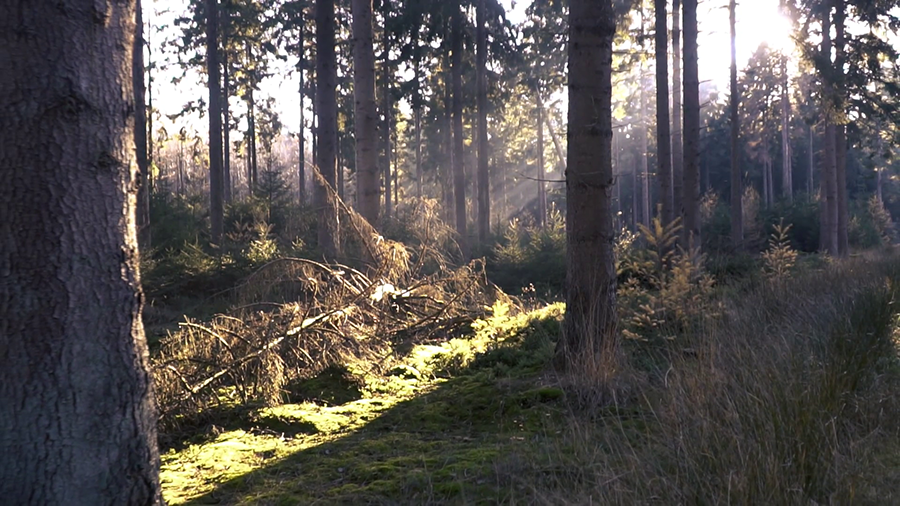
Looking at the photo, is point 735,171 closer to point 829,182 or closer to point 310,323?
point 829,182

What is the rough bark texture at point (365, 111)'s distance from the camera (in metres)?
12.3

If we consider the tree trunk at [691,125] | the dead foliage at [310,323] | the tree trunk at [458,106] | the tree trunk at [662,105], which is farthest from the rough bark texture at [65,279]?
the tree trunk at [458,106]

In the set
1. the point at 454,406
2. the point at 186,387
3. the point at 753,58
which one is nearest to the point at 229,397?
the point at 186,387

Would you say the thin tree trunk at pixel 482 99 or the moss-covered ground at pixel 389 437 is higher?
the thin tree trunk at pixel 482 99

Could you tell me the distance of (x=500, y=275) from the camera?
1680 cm

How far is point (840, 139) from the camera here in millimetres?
22250

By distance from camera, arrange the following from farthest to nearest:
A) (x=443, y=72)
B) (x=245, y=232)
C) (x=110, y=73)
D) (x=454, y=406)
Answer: (x=443, y=72) < (x=245, y=232) < (x=454, y=406) < (x=110, y=73)

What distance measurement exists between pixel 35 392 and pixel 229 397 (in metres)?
2.95

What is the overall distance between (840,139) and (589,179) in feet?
67.2

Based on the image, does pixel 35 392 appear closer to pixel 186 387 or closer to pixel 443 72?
pixel 186 387

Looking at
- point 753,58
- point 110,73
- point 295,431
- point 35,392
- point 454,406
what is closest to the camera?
point 35,392

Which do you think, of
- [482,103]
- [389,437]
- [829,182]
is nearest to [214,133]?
[482,103]

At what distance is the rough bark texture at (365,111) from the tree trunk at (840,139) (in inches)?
534

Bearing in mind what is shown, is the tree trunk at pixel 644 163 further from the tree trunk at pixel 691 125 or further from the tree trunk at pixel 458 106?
the tree trunk at pixel 691 125
